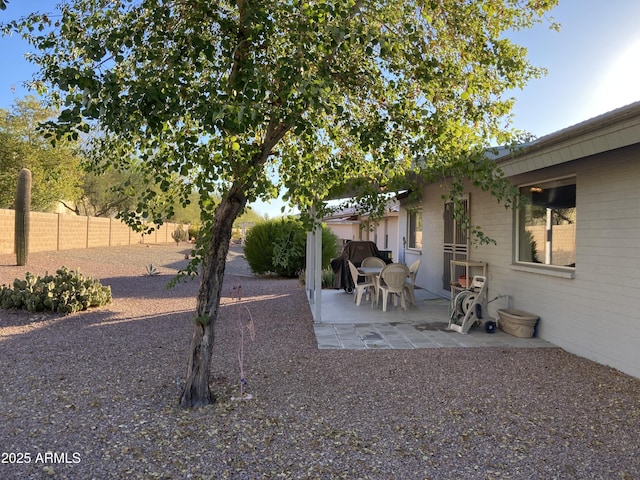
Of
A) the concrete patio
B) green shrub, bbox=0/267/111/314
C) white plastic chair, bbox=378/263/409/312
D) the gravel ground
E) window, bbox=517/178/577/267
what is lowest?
the gravel ground

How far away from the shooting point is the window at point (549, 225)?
5.55 metres

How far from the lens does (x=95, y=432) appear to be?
3.13 metres

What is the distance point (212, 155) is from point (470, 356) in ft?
12.0

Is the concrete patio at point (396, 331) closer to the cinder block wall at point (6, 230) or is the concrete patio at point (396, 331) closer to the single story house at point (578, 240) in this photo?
the single story house at point (578, 240)

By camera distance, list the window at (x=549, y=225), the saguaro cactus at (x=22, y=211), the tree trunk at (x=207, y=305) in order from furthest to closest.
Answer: the saguaro cactus at (x=22, y=211) → the window at (x=549, y=225) → the tree trunk at (x=207, y=305)

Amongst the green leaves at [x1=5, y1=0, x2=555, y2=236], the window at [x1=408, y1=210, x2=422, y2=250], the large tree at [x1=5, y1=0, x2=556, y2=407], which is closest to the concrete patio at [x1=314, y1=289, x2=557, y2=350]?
the large tree at [x1=5, y1=0, x2=556, y2=407]

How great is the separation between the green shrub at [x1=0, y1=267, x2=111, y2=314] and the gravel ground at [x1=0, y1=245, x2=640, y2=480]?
136 cm

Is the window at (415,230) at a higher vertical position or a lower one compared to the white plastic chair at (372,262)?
Answer: higher

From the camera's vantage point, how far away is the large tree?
8.57ft

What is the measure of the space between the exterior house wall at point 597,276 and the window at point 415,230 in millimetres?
5075

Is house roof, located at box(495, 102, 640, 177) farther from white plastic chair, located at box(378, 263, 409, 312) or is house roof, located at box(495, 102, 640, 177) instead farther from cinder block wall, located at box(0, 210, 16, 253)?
cinder block wall, located at box(0, 210, 16, 253)

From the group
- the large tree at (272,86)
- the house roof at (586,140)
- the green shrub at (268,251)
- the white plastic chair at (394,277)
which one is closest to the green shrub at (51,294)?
the large tree at (272,86)

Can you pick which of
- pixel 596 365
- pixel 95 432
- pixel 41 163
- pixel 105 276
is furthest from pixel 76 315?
pixel 41 163

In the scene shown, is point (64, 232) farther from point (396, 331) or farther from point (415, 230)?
point (396, 331)
